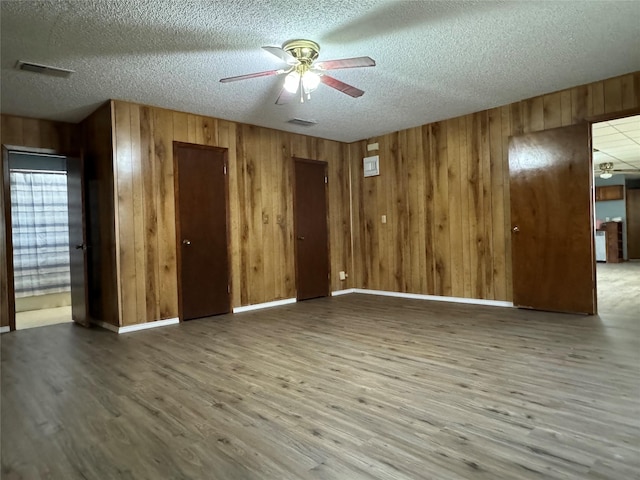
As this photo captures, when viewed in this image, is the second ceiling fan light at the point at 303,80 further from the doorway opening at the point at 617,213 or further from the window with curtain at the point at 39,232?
the window with curtain at the point at 39,232

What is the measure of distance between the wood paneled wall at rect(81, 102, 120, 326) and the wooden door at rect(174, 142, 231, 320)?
2.34ft

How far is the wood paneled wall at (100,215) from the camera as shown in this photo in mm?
4441

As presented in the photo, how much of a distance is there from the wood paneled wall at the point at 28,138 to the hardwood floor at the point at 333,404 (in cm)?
78

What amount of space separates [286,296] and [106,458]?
13.6 ft

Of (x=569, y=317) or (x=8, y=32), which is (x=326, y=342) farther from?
(x=8, y=32)

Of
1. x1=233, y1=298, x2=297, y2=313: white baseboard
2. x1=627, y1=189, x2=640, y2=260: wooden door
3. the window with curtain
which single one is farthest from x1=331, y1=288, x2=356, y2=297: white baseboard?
x1=627, y1=189, x2=640, y2=260: wooden door

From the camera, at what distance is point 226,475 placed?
164cm

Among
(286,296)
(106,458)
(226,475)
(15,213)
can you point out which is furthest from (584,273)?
(15,213)

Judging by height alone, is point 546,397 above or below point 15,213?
below

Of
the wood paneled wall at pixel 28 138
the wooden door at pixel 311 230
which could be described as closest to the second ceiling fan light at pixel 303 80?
the wooden door at pixel 311 230

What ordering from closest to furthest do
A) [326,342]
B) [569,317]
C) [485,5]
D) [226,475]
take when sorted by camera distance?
1. [226,475]
2. [485,5]
3. [326,342]
4. [569,317]

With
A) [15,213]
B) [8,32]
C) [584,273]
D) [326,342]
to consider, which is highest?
[8,32]

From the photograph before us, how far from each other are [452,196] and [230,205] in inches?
120

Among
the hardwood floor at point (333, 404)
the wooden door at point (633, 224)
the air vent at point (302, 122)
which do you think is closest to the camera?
the hardwood floor at point (333, 404)
